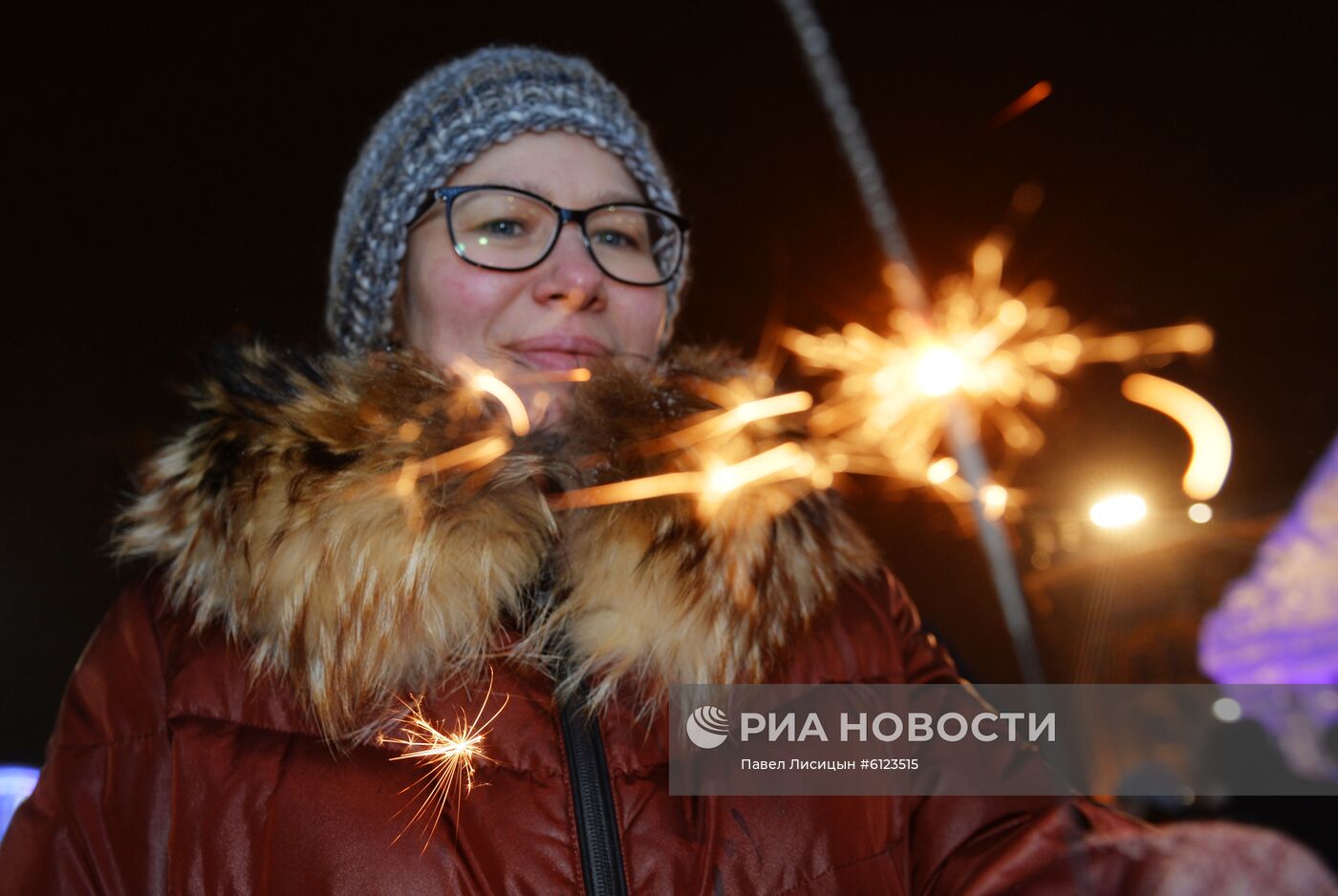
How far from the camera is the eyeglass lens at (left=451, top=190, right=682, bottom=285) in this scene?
48.5 inches

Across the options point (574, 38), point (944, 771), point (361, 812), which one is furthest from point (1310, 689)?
point (361, 812)

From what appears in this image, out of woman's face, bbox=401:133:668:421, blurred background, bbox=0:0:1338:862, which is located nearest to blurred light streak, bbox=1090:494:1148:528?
blurred background, bbox=0:0:1338:862

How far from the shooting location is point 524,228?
4.12 ft

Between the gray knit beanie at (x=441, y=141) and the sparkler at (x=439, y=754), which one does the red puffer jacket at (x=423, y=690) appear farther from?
the gray knit beanie at (x=441, y=141)

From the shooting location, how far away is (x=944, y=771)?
3.25 ft

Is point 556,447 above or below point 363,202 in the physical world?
below

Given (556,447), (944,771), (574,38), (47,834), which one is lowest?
(47,834)

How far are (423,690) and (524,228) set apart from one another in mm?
741

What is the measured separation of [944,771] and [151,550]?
1.08 m

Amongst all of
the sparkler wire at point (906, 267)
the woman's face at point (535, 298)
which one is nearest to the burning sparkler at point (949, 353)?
the sparkler wire at point (906, 267)

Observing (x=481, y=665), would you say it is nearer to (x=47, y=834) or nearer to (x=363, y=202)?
(x=47, y=834)

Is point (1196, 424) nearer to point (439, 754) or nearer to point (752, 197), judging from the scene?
point (752, 197)

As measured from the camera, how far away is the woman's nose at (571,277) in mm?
1198

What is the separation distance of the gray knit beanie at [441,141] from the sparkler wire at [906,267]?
3.58ft
